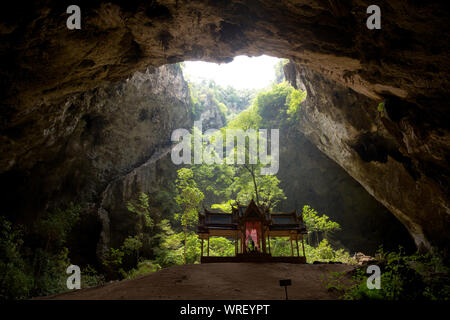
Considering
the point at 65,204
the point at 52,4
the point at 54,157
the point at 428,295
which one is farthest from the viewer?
the point at 65,204

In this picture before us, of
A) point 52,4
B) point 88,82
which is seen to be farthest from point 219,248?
point 52,4

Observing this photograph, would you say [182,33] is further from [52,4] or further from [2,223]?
[2,223]

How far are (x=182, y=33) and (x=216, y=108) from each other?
28.2 metres

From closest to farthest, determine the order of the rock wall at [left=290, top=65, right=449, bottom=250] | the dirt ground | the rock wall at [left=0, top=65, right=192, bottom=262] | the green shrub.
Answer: the dirt ground, the rock wall at [left=290, top=65, right=449, bottom=250], the rock wall at [left=0, top=65, right=192, bottom=262], the green shrub

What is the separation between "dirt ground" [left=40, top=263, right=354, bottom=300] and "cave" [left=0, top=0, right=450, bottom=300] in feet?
21.2

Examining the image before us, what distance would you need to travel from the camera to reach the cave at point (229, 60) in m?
7.81

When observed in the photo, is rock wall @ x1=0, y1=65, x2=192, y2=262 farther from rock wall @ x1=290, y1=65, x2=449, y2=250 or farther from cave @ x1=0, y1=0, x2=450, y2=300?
rock wall @ x1=290, y1=65, x2=449, y2=250

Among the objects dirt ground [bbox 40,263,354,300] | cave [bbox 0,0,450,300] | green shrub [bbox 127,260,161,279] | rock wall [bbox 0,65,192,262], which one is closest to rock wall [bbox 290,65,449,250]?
cave [bbox 0,0,450,300]

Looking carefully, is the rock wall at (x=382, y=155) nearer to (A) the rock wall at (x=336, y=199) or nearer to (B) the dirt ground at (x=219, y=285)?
(A) the rock wall at (x=336, y=199)

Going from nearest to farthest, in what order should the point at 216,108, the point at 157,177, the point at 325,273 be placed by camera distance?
the point at 325,273 → the point at 157,177 → the point at 216,108

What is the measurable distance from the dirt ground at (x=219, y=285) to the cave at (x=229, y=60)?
21.2ft

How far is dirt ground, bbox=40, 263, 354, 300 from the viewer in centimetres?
677

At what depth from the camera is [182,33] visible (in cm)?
1055

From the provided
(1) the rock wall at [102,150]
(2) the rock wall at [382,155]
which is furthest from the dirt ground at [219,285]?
(1) the rock wall at [102,150]
